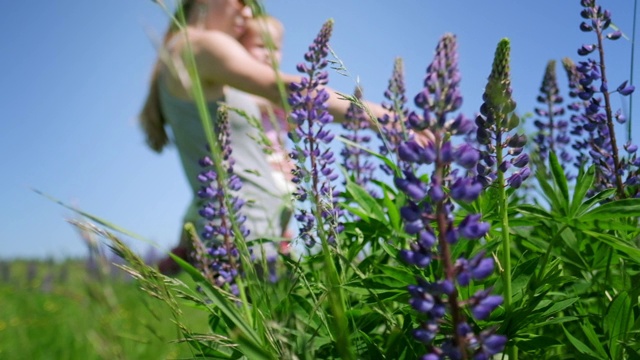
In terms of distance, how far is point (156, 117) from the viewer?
5484mm

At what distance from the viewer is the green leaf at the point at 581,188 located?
5.04ft

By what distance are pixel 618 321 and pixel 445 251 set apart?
68cm

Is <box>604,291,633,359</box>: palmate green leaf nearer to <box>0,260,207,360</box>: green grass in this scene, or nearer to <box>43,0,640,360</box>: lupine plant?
<box>43,0,640,360</box>: lupine plant

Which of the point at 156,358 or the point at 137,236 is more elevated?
the point at 137,236

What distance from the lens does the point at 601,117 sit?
6.75 ft

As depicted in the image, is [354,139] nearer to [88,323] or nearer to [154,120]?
[88,323]

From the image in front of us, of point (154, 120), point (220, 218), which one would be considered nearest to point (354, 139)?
point (220, 218)

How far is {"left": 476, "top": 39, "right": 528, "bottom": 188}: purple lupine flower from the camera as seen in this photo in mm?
1278

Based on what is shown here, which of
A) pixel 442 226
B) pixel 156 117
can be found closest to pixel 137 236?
pixel 442 226

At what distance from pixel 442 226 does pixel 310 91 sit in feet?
4.14

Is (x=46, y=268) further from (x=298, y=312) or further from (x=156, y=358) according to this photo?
(x=298, y=312)

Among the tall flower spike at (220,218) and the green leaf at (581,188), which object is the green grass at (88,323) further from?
the green leaf at (581,188)

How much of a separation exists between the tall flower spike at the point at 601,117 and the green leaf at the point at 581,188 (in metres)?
0.30

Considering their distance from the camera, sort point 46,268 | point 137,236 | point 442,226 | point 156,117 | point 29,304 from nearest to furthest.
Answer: point 442,226 < point 137,236 < point 156,117 < point 29,304 < point 46,268
